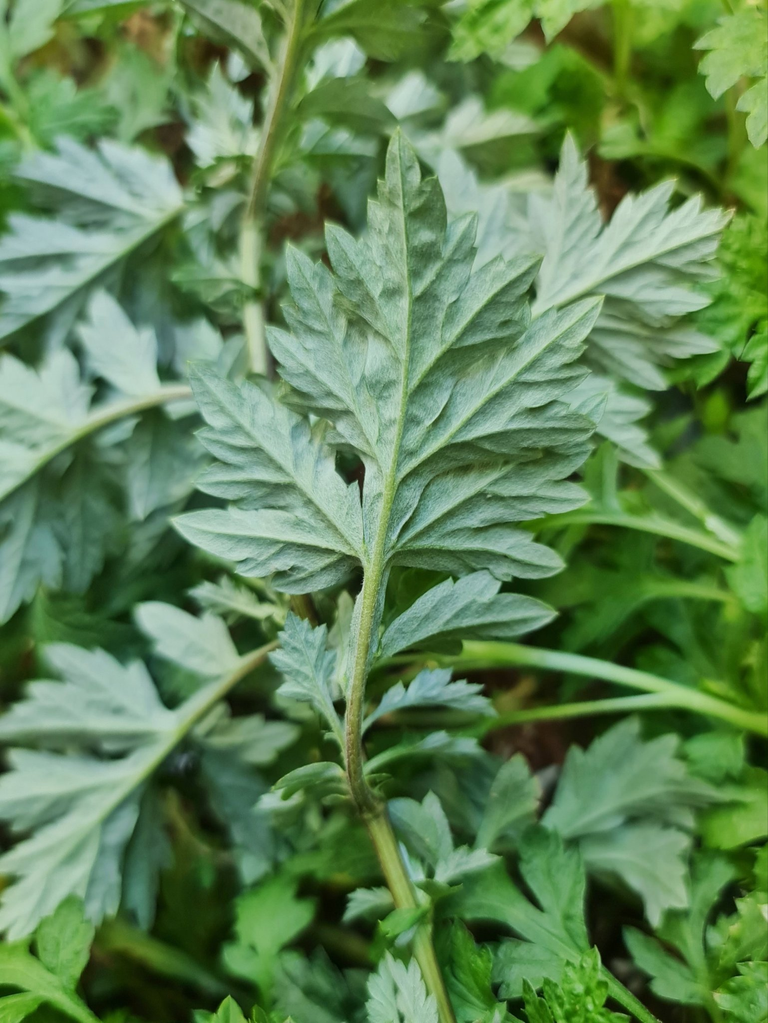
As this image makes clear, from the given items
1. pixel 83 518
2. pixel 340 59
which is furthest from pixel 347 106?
pixel 83 518

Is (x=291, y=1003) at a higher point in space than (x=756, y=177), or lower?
lower

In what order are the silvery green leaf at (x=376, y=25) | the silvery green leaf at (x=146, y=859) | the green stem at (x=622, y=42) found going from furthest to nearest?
the green stem at (x=622, y=42)
the silvery green leaf at (x=146, y=859)
the silvery green leaf at (x=376, y=25)

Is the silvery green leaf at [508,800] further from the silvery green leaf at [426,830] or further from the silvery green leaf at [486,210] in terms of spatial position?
the silvery green leaf at [486,210]

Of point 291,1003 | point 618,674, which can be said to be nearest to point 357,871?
point 291,1003

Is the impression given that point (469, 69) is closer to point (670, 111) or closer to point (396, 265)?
point (670, 111)

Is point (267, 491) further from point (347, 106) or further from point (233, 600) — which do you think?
point (347, 106)

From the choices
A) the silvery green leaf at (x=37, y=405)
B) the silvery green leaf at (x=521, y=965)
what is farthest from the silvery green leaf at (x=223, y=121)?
the silvery green leaf at (x=521, y=965)
